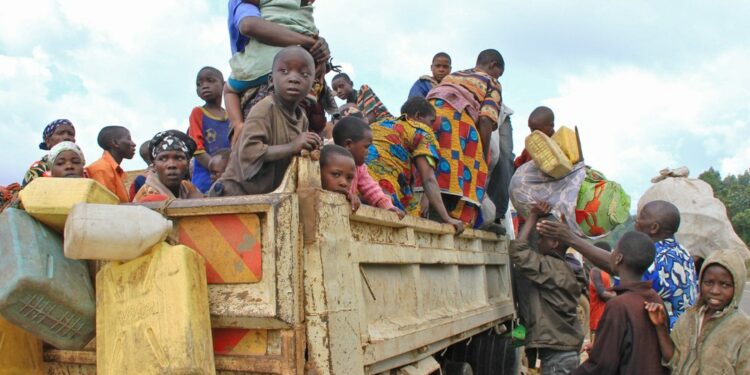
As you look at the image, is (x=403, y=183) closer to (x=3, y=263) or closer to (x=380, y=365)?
(x=380, y=365)

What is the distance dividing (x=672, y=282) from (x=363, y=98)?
307 centimetres

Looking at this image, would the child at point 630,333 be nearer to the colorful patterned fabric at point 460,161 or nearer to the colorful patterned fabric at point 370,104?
the colorful patterned fabric at point 460,161

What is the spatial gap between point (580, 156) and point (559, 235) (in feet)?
4.31

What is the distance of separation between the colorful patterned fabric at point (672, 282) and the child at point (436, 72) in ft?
10.0

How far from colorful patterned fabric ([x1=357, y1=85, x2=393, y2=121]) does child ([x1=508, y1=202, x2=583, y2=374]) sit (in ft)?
5.43

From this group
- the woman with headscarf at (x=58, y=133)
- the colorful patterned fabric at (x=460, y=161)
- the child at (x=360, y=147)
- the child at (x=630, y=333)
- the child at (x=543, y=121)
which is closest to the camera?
the child at (x=630, y=333)

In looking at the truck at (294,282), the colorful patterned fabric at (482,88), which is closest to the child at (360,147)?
the truck at (294,282)

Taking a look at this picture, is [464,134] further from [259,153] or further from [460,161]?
[259,153]

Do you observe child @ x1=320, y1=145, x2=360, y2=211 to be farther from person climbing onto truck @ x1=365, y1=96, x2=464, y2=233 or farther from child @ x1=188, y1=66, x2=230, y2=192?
child @ x1=188, y1=66, x2=230, y2=192

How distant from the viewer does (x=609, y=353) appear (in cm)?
271

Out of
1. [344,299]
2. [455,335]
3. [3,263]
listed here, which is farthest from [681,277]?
[3,263]

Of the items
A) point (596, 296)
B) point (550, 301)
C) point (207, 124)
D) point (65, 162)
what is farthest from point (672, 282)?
point (596, 296)

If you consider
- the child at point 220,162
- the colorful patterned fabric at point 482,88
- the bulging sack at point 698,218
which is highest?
the colorful patterned fabric at point 482,88

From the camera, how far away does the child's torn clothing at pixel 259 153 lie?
7.66 ft
